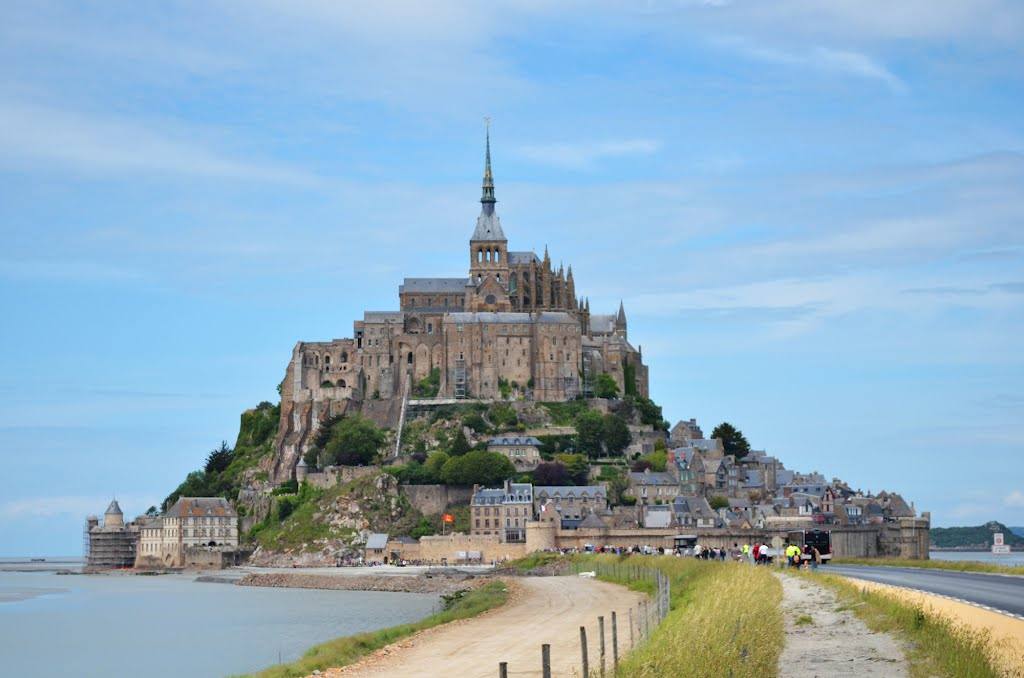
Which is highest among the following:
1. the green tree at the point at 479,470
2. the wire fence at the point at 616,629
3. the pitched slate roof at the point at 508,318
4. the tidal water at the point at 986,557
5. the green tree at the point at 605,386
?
the pitched slate roof at the point at 508,318

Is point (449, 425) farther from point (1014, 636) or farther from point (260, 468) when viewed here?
point (1014, 636)

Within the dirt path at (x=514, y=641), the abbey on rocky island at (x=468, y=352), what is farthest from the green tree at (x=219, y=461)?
the dirt path at (x=514, y=641)

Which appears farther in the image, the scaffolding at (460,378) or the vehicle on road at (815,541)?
the scaffolding at (460,378)

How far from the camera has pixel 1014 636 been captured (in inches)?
902

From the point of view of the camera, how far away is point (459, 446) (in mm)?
109188

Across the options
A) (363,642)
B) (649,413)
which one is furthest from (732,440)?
(363,642)

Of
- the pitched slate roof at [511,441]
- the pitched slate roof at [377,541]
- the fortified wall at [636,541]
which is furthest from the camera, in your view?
the pitched slate roof at [511,441]

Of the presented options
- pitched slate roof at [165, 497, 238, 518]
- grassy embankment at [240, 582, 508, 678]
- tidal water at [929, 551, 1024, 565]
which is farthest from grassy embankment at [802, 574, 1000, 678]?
tidal water at [929, 551, 1024, 565]

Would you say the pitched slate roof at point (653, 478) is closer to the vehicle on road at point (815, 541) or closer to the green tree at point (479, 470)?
the green tree at point (479, 470)

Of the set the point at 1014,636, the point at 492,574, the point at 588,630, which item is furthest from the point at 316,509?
the point at 1014,636

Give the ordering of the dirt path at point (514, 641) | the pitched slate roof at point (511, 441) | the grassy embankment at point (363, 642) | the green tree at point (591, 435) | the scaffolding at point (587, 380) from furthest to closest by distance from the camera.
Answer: the scaffolding at point (587, 380) < the green tree at point (591, 435) < the pitched slate roof at point (511, 441) < the grassy embankment at point (363, 642) < the dirt path at point (514, 641)

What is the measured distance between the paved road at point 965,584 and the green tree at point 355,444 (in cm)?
6775

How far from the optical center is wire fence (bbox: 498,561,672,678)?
22.4 metres

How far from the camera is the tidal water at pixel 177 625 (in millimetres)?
45688
